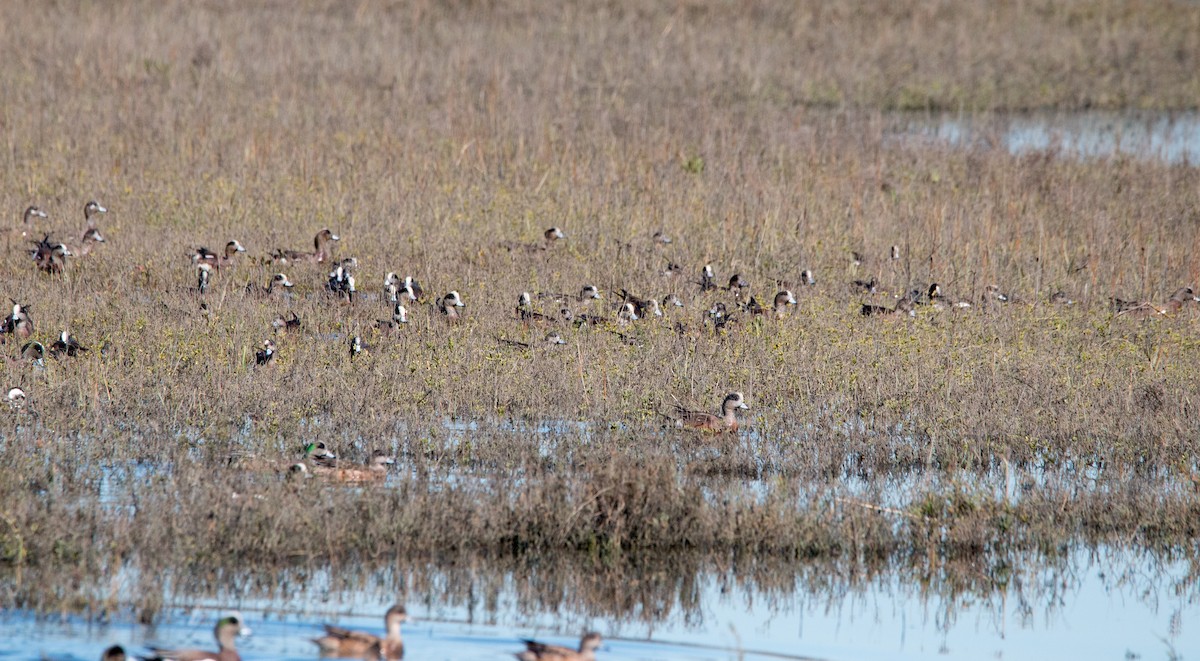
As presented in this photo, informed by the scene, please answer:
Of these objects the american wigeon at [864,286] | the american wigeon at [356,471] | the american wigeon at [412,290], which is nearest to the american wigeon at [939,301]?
the american wigeon at [864,286]

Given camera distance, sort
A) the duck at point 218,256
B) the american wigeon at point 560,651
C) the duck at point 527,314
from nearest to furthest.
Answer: the american wigeon at point 560,651
the duck at point 527,314
the duck at point 218,256

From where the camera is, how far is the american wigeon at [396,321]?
12625 millimetres

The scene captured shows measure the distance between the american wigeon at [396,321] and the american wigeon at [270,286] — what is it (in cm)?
148

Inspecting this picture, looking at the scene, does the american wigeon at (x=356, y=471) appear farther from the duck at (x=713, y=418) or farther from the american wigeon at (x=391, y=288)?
the american wigeon at (x=391, y=288)

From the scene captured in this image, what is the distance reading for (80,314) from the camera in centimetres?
1262

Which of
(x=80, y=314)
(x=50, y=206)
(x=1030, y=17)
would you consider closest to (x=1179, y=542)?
(x=80, y=314)

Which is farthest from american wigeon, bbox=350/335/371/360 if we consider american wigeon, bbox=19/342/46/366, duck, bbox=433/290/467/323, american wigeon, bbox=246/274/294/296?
american wigeon, bbox=246/274/294/296

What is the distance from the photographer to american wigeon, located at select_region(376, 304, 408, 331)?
12625mm

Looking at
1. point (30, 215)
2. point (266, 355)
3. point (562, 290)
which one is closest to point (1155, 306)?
point (562, 290)

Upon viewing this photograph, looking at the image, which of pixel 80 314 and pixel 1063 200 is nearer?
pixel 80 314

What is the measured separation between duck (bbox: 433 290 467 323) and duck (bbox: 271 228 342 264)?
81.1 inches

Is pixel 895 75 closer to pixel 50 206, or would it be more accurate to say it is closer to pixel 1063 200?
pixel 1063 200

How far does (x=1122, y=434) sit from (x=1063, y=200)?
9273mm

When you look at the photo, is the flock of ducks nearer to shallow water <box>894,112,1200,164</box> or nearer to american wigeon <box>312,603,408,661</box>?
american wigeon <box>312,603,408,661</box>
